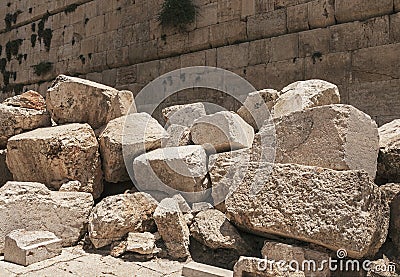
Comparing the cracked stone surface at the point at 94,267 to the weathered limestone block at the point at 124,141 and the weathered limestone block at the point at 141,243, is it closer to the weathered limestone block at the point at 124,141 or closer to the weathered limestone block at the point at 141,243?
the weathered limestone block at the point at 141,243

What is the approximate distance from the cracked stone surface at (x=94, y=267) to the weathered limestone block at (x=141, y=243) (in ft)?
0.32

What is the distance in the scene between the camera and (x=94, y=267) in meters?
3.30

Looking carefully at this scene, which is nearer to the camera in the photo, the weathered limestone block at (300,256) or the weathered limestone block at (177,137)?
the weathered limestone block at (300,256)

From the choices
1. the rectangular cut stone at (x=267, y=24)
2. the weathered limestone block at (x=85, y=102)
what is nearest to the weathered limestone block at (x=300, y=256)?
the weathered limestone block at (x=85, y=102)

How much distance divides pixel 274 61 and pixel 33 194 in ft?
17.8

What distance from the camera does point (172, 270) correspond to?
3236mm

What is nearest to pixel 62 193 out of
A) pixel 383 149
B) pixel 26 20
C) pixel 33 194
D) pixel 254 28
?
pixel 33 194

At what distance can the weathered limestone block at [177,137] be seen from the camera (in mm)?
4360

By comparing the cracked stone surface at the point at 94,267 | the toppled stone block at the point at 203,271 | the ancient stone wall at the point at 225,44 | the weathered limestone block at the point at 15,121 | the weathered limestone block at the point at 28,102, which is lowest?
the cracked stone surface at the point at 94,267

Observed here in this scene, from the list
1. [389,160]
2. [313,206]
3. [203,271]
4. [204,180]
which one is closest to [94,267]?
[203,271]

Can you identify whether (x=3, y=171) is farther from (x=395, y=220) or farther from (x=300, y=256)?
(x=395, y=220)

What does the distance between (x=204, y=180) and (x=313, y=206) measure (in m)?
1.35

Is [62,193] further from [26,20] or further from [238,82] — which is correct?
[26,20]

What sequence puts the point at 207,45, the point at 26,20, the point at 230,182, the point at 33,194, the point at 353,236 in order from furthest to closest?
1. the point at 26,20
2. the point at 207,45
3. the point at 33,194
4. the point at 230,182
5. the point at 353,236
